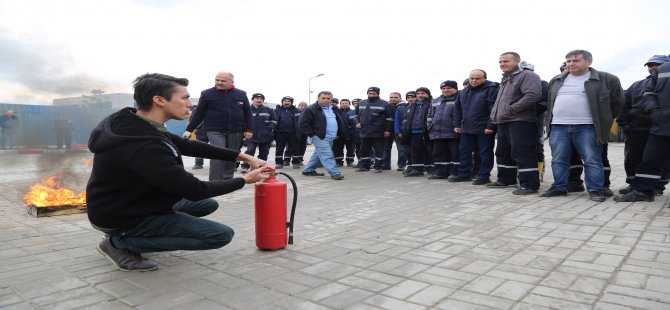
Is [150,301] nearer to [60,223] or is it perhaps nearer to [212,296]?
[212,296]

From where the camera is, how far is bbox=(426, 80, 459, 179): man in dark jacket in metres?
8.64

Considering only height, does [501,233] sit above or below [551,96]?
below

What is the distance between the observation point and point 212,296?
2.65m

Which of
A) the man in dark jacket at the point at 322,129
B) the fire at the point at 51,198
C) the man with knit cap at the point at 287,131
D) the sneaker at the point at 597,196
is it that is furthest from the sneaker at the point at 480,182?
the fire at the point at 51,198

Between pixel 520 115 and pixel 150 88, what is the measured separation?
5.48 m

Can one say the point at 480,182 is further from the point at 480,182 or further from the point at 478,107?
the point at 478,107

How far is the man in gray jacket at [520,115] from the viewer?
6.57m

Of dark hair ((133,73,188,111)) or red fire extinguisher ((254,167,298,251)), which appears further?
red fire extinguisher ((254,167,298,251))

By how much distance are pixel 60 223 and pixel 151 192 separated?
7.65 ft

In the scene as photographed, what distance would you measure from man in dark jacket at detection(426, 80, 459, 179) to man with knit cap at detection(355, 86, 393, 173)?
4.60 feet

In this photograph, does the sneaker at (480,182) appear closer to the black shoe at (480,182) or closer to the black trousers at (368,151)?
the black shoe at (480,182)

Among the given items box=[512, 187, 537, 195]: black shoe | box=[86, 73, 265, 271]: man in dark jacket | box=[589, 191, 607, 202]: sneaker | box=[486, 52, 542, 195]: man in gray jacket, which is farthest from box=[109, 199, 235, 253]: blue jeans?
box=[589, 191, 607, 202]: sneaker

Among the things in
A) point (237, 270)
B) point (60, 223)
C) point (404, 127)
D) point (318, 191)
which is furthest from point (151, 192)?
point (404, 127)

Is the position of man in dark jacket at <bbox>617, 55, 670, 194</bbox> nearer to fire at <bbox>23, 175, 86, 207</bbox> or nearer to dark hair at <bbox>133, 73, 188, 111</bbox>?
dark hair at <bbox>133, 73, 188, 111</bbox>
